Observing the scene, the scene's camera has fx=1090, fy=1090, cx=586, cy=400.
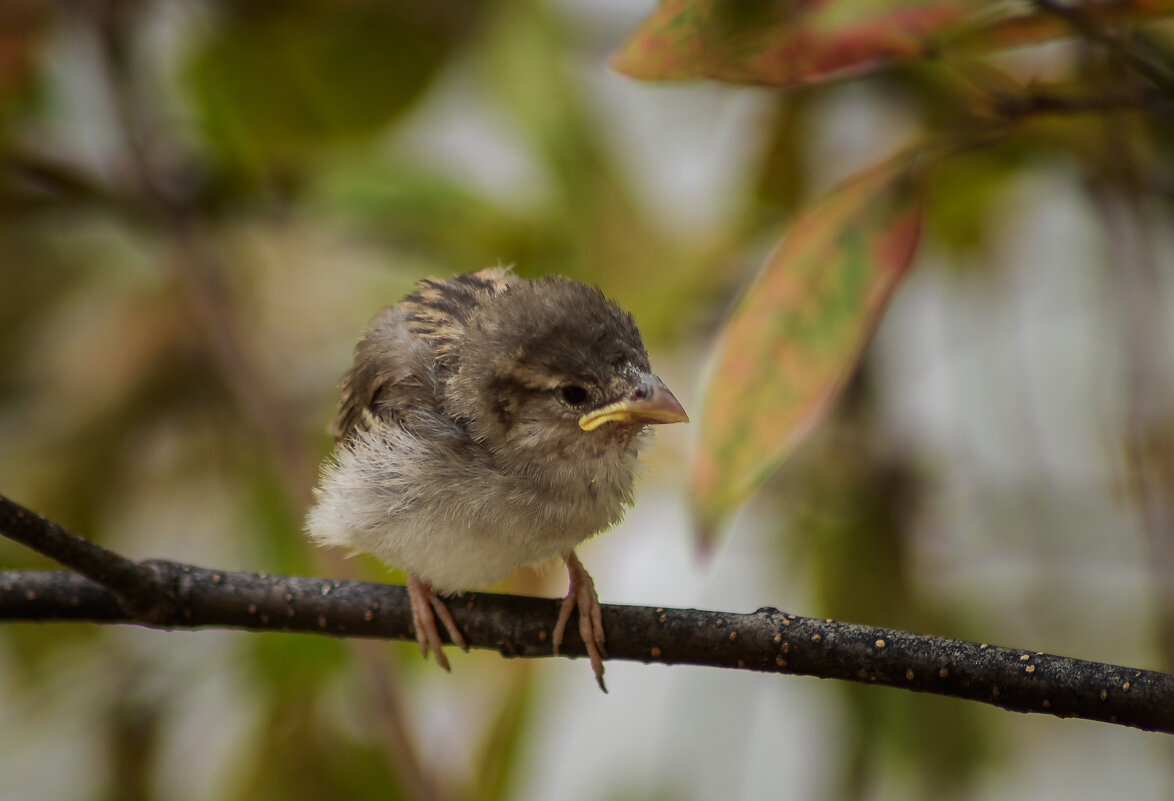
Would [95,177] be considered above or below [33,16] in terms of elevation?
below

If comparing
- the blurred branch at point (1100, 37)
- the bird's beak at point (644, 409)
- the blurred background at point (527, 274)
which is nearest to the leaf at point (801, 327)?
the bird's beak at point (644, 409)

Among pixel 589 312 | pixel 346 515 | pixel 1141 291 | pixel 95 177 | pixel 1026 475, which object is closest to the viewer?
pixel 589 312

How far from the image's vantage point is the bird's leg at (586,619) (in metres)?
0.86

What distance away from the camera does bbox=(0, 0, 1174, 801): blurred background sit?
1.66 meters

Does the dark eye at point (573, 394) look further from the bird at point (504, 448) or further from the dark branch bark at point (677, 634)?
the dark branch bark at point (677, 634)

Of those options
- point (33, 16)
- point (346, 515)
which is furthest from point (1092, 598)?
point (33, 16)

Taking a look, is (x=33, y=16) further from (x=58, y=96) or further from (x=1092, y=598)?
(x=1092, y=598)

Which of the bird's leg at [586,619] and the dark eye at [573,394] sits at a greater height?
the dark eye at [573,394]

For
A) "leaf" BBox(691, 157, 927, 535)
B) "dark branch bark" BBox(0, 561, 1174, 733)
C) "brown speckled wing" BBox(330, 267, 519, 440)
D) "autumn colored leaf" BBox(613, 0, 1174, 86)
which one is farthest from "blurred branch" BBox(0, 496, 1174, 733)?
"autumn colored leaf" BBox(613, 0, 1174, 86)

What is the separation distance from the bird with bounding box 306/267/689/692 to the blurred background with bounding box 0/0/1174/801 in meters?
0.50

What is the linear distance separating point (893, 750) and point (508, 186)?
3.87ft

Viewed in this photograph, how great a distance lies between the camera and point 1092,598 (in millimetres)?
1893

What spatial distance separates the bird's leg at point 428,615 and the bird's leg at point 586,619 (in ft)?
0.35

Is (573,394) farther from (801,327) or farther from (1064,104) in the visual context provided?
(1064,104)
